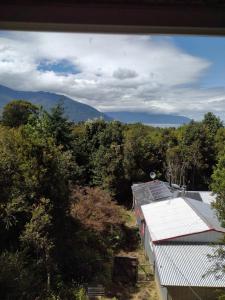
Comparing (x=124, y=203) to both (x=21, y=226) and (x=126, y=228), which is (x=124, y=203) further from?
(x=21, y=226)

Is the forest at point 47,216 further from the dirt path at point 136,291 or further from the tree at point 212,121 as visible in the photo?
the tree at point 212,121

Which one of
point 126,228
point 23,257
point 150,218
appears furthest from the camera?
point 126,228

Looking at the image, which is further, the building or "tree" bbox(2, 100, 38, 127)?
"tree" bbox(2, 100, 38, 127)

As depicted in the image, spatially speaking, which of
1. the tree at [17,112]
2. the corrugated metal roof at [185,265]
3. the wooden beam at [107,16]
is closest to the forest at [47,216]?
the tree at [17,112]

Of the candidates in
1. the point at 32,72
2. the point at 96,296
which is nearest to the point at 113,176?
the point at 96,296

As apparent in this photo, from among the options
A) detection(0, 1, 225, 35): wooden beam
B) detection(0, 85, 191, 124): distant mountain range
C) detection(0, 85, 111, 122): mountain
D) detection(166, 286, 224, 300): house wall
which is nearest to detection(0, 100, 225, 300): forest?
detection(0, 85, 111, 122): mountain

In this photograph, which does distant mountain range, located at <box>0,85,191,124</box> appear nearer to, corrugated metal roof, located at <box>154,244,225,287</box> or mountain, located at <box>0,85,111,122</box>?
mountain, located at <box>0,85,111,122</box>
